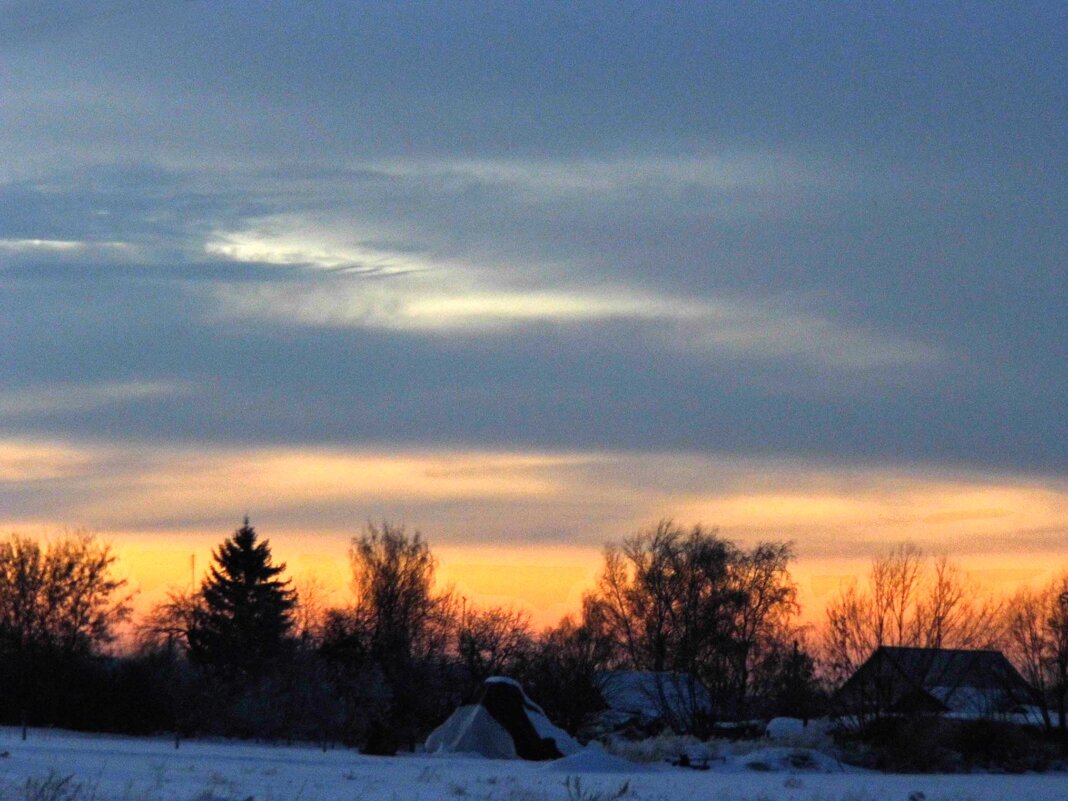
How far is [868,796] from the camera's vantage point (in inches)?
1355

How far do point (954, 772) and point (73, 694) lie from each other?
3486 cm

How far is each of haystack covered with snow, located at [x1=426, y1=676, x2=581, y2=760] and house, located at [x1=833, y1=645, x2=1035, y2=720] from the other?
17.1 m

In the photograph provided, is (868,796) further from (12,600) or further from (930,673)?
(12,600)

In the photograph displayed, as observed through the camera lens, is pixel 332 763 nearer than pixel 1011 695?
Yes

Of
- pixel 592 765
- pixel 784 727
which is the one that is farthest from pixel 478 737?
pixel 784 727

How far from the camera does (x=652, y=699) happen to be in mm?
77875

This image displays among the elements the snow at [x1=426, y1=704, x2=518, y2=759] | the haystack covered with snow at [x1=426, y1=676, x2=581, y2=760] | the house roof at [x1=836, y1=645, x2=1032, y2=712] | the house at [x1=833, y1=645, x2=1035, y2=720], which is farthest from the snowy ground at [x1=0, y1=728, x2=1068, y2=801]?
the house roof at [x1=836, y1=645, x2=1032, y2=712]

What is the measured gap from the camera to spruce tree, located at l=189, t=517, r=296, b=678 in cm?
8025

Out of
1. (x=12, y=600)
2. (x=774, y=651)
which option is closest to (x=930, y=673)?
(x=774, y=651)

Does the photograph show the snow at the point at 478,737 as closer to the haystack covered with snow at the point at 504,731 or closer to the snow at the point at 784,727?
the haystack covered with snow at the point at 504,731

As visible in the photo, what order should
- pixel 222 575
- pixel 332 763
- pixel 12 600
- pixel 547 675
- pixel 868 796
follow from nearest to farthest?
pixel 868 796
pixel 332 763
pixel 547 675
pixel 12 600
pixel 222 575

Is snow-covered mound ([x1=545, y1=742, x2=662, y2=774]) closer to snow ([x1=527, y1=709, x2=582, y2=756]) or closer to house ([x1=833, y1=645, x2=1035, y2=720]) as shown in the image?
snow ([x1=527, y1=709, x2=582, y2=756])

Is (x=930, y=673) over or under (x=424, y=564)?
under

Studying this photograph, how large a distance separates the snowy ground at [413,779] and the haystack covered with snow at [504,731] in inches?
76.3
